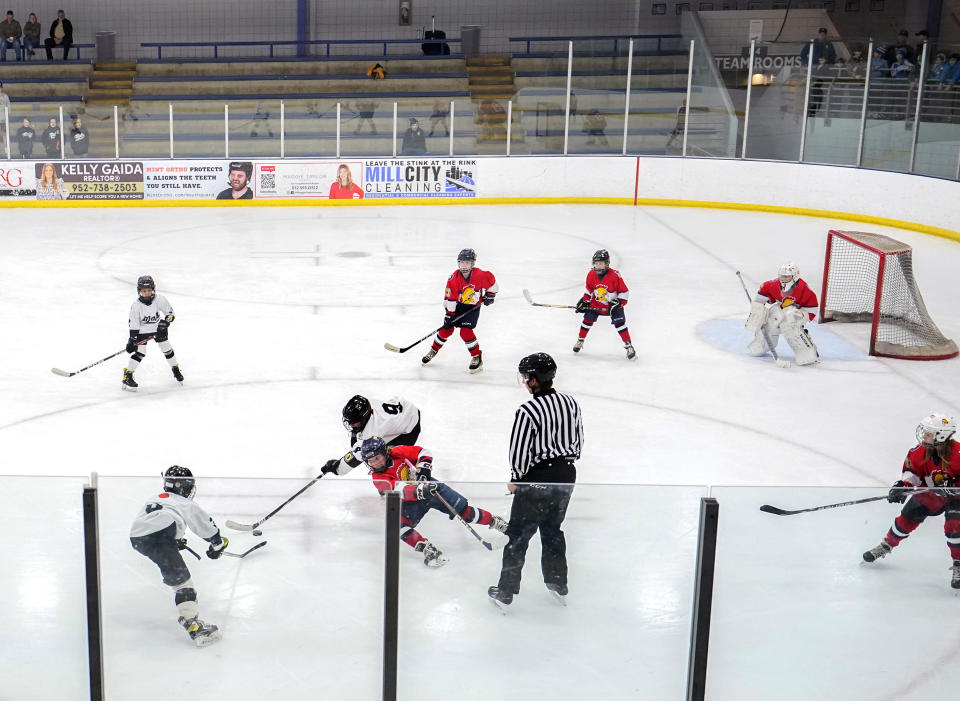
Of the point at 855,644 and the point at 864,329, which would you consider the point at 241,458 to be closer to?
the point at 855,644

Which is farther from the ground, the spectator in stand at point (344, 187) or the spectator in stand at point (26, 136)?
the spectator in stand at point (26, 136)

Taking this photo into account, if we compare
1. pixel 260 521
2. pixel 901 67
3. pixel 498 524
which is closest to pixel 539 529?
pixel 498 524

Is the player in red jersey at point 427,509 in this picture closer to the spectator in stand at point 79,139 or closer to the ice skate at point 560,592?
the ice skate at point 560,592

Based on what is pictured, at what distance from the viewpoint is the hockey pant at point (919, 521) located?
3732 mm

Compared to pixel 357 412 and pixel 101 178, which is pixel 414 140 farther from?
pixel 357 412

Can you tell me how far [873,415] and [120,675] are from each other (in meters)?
6.00

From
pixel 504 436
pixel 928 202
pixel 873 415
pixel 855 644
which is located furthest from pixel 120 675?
pixel 928 202

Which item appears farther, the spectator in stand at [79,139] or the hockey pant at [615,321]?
the spectator in stand at [79,139]

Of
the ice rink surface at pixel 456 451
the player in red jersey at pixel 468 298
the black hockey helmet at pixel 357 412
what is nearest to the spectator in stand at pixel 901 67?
the ice rink surface at pixel 456 451

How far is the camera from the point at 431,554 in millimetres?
3715

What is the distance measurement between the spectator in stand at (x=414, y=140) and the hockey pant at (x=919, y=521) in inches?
587

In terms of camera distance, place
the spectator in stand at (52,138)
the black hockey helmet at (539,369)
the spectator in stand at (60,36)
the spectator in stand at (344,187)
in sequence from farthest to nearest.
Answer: the spectator in stand at (60,36), the spectator in stand at (344,187), the spectator in stand at (52,138), the black hockey helmet at (539,369)

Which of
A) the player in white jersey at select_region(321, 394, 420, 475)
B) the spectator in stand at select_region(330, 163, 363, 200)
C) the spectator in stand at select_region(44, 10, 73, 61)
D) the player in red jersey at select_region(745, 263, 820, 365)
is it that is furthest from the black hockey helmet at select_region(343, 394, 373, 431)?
the spectator in stand at select_region(44, 10, 73, 61)

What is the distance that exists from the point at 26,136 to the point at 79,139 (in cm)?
73
